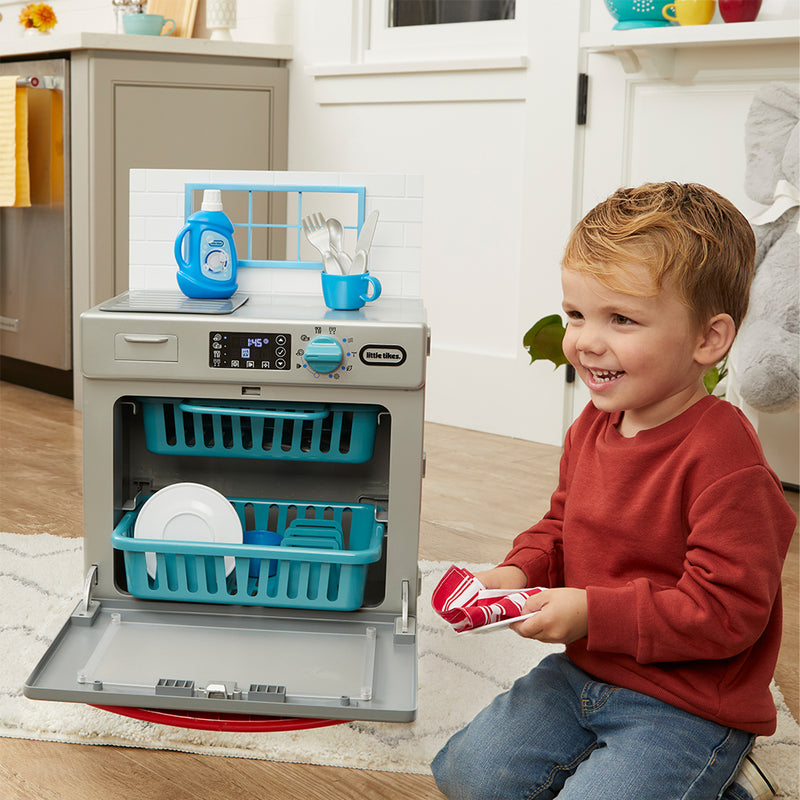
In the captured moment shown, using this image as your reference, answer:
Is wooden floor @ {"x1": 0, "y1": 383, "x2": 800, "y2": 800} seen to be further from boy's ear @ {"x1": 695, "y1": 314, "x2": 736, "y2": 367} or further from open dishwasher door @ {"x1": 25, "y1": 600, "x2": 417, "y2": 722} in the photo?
boy's ear @ {"x1": 695, "y1": 314, "x2": 736, "y2": 367}

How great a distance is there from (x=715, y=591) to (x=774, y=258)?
3.88 ft

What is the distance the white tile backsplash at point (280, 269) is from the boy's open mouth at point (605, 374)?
42 centimetres

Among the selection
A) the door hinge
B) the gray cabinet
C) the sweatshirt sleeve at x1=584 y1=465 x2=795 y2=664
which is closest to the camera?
the sweatshirt sleeve at x1=584 y1=465 x2=795 y2=664

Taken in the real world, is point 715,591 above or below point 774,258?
below

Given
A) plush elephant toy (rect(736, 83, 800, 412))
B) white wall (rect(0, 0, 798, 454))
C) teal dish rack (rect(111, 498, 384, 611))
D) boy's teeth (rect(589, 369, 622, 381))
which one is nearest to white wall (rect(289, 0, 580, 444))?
white wall (rect(0, 0, 798, 454))

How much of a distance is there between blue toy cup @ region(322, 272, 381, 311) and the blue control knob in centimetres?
A: 13

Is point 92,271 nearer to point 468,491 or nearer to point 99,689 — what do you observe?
point 468,491

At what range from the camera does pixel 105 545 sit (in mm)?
1151

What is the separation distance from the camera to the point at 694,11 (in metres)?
2.04

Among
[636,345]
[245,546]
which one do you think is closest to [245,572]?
[245,546]

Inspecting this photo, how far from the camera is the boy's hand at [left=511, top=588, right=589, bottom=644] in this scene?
91 cm

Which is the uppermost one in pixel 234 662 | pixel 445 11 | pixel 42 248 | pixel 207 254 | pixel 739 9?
pixel 445 11

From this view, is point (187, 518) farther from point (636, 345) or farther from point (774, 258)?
point (774, 258)

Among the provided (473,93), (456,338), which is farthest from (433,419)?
(473,93)
